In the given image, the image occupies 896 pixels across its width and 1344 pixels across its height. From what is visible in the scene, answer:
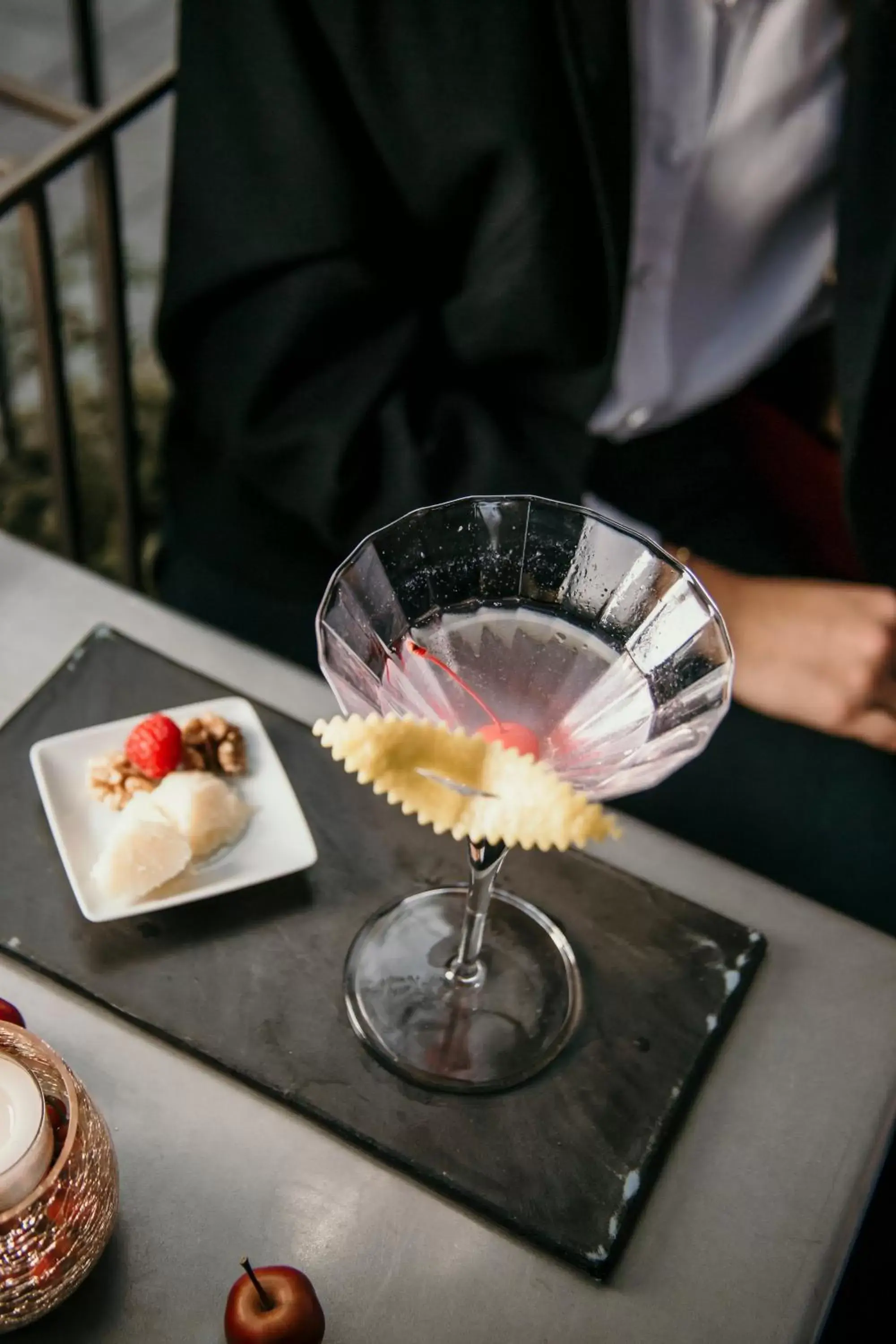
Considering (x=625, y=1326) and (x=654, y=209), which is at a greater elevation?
(x=654, y=209)

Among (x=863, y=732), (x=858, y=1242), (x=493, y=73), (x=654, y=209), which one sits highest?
(x=493, y=73)

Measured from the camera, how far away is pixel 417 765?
448 mm

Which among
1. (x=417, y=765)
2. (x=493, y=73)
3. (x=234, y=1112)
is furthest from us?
(x=493, y=73)

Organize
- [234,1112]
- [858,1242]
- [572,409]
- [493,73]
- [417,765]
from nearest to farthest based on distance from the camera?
[417,765], [234,1112], [493,73], [572,409], [858,1242]

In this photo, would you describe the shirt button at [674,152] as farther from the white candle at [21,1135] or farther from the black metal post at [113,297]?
the white candle at [21,1135]

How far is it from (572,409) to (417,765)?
53 centimetres

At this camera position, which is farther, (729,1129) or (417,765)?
(729,1129)

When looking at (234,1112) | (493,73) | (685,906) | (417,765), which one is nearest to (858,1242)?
(685,906)

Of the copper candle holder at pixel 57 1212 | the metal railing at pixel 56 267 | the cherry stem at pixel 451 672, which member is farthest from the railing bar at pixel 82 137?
the copper candle holder at pixel 57 1212

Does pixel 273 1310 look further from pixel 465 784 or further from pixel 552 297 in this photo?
pixel 552 297

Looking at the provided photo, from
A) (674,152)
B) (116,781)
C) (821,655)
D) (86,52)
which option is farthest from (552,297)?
(86,52)

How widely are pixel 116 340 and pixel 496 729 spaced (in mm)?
597

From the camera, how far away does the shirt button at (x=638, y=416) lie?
0.99 metres

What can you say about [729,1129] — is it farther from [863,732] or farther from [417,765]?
[863,732]
